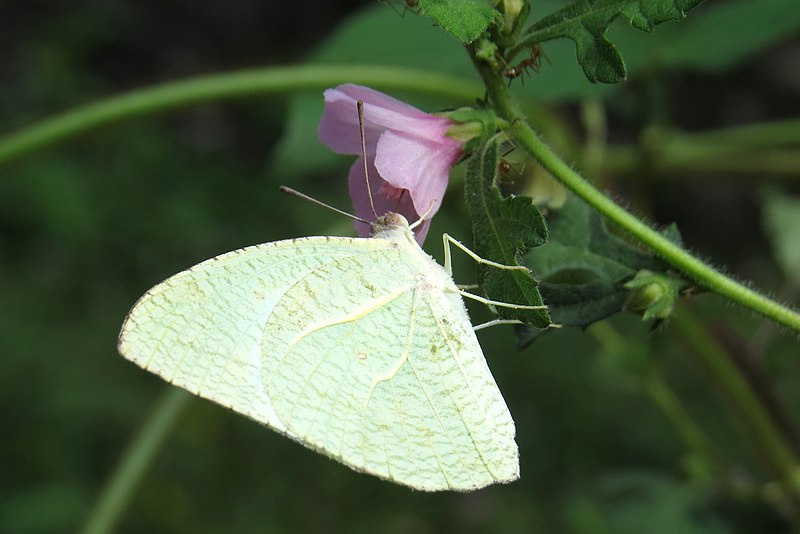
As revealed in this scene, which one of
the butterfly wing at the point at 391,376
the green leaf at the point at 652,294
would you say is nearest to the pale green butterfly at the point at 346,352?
the butterfly wing at the point at 391,376

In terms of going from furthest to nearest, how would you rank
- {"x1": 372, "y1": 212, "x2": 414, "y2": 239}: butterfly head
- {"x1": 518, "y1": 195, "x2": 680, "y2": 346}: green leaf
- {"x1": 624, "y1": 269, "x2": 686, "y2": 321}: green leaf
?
{"x1": 372, "y1": 212, "x2": 414, "y2": 239}: butterfly head < {"x1": 518, "y1": 195, "x2": 680, "y2": 346}: green leaf < {"x1": 624, "y1": 269, "x2": 686, "y2": 321}: green leaf

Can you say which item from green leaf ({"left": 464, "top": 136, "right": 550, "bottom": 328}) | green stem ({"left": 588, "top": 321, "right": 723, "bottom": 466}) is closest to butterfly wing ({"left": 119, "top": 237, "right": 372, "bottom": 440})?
green leaf ({"left": 464, "top": 136, "right": 550, "bottom": 328})

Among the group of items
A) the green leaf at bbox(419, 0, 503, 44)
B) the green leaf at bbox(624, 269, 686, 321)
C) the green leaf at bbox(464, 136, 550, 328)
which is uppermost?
the green leaf at bbox(419, 0, 503, 44)

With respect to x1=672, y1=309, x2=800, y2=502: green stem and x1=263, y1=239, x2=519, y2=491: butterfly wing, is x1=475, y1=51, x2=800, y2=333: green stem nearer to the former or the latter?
x1=263, y1=239, x2=519, y2=491: butterfly wing

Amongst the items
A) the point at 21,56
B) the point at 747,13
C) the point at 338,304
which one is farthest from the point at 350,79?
the point at 21,56

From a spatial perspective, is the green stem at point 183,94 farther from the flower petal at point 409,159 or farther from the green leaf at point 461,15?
the green leaf at point 461,15

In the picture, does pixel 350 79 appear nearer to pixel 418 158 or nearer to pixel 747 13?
pixel 418 158

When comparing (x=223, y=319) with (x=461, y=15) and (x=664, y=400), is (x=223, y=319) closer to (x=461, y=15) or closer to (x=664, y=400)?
(x=461, y=15)
